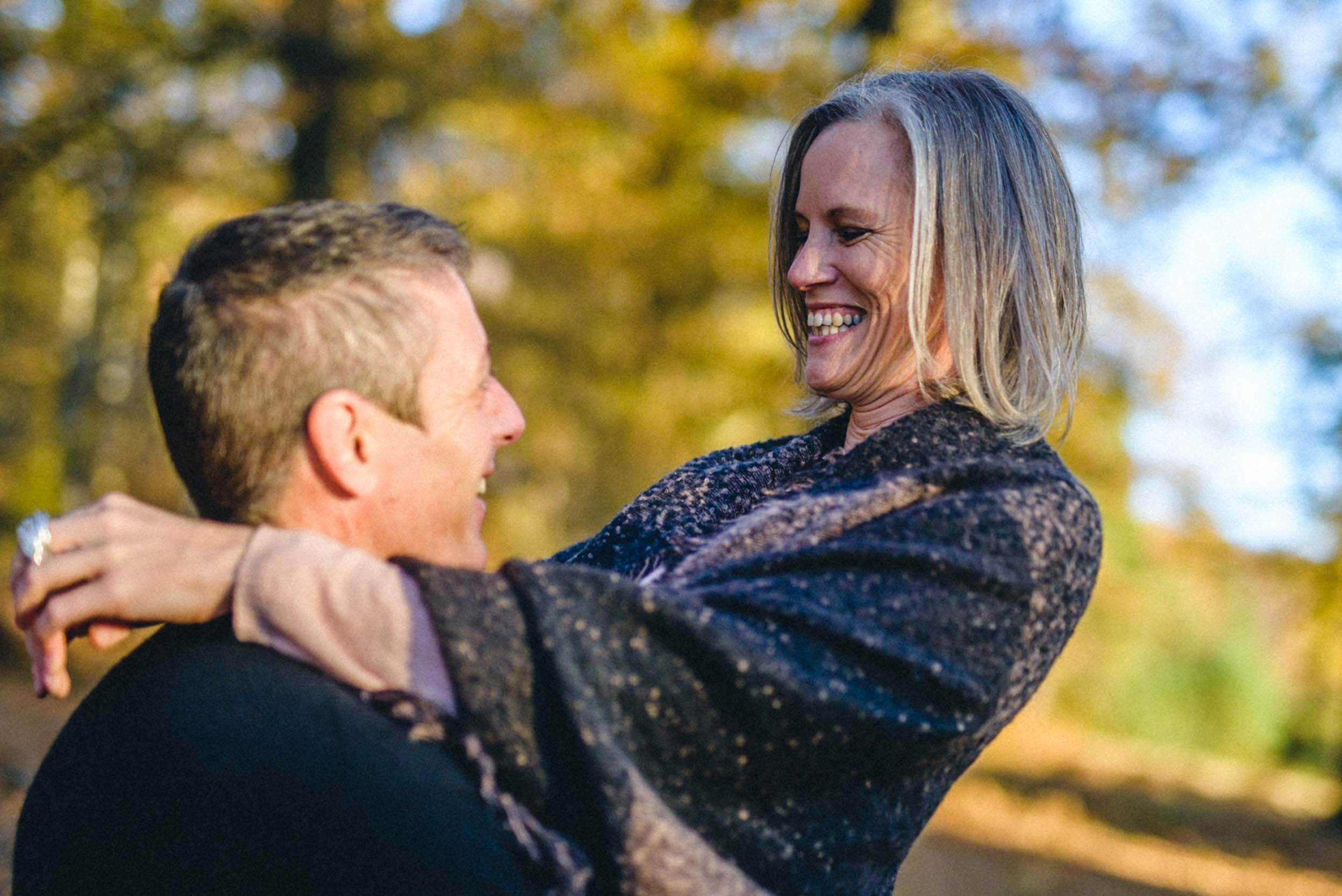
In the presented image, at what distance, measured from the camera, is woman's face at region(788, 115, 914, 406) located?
7.59ft

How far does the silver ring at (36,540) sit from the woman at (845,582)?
0.49ft

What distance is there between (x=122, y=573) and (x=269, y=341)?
383 mm

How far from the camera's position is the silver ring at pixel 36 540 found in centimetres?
163

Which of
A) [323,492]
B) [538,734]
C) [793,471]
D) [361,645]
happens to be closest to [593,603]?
[538,734]

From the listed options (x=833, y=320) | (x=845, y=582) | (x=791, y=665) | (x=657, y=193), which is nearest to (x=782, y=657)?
(x=791, y=665)

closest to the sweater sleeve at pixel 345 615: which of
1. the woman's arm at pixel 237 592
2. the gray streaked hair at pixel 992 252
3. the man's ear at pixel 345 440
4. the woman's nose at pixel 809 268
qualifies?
the woman's arm at pixel 237 592

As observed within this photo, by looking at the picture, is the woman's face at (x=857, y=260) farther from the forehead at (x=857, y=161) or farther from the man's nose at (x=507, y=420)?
the man's nose at (x=507, y=420)

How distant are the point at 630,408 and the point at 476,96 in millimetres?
3766

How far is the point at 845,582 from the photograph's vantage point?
170 centimetres

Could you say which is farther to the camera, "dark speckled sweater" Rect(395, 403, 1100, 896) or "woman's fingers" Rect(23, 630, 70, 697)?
"woman's fingers" Rect(23, 630, 70, 697)

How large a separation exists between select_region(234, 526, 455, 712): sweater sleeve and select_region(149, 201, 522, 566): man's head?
211 mm

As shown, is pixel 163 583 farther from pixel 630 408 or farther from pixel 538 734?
pixel 630 408

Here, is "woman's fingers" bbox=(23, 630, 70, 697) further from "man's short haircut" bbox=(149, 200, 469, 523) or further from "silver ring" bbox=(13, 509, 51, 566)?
"man's short haircut" bbox=(149, 200, 469, 523)

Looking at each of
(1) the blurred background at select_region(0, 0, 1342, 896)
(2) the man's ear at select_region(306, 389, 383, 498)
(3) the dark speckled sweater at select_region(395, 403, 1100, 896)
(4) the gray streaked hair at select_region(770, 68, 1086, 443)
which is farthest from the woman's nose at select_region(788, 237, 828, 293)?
(1) the blurred background at select_region(0, 0, 1342, 896)
